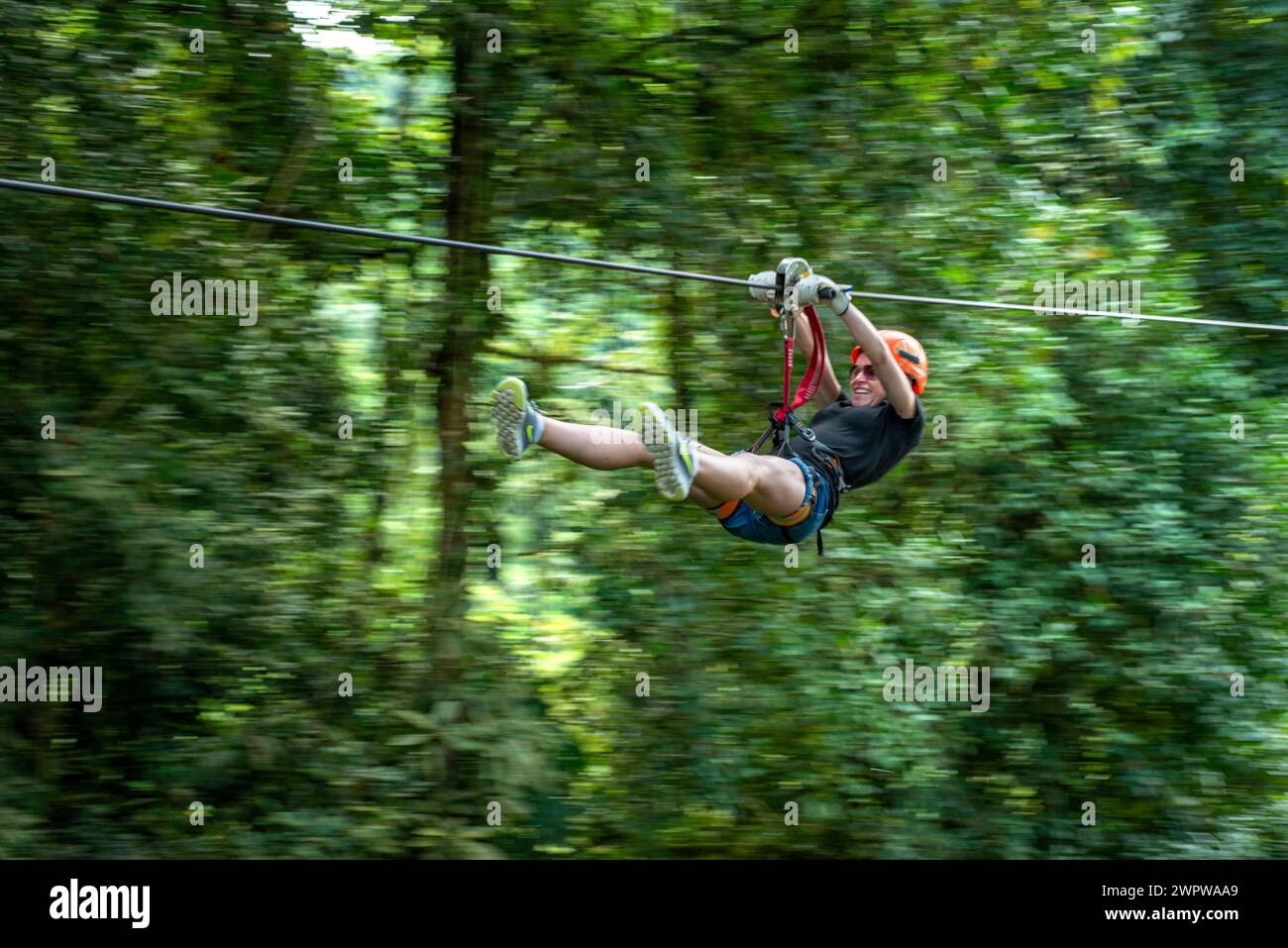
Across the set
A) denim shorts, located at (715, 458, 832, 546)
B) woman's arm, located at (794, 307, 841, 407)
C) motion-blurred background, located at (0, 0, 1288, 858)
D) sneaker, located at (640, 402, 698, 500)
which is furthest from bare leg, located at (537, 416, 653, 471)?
motion-blurred background, located at (0, 0, 1288, 858)

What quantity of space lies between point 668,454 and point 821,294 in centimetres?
67

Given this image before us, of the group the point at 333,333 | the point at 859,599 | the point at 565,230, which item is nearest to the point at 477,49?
the point at 565,230

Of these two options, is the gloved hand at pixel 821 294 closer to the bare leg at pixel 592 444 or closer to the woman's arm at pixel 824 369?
the woman's arm at pixel 824 369

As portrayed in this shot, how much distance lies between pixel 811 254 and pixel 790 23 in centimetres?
99

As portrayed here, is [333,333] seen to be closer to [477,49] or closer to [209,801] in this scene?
[477,49]

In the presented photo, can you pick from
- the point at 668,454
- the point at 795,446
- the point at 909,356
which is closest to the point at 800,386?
the point at 795,446

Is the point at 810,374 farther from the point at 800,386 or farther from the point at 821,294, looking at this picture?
the point at 821,294

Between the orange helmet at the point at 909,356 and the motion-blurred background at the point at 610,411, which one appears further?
the motion-blurred background at the point at 610,411

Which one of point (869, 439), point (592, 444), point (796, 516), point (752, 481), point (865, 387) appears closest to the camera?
point (592, 444)

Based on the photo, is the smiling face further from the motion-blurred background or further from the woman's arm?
the motion-blurred background

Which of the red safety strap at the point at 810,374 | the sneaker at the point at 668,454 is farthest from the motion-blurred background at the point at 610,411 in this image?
the sneaker at the point at 668,454

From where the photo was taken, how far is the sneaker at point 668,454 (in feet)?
10.1

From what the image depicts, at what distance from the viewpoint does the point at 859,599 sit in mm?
5406

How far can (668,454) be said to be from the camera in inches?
122
